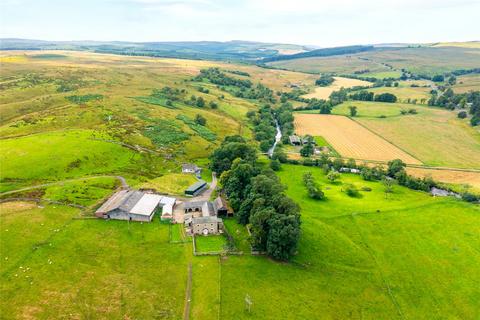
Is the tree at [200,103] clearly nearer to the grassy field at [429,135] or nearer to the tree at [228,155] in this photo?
the grassy field at [429,135]

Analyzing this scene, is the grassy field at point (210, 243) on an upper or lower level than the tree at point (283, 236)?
lower

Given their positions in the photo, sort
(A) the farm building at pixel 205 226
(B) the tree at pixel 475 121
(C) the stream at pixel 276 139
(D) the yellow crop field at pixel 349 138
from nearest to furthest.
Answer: (A) the farm building at pixel 205 226 < (D) the yellow crop field at pixel 349 138 < (C) the stream at pixel 276 139 < (B) the tree at pixel 475 121

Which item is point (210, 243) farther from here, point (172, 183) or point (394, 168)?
point (394, 168)

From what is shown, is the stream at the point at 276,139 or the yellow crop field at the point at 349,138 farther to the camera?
the stream at the point at 276,139

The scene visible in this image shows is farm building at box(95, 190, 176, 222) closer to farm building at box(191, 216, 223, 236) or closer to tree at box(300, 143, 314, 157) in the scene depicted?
farm building at box(191, 216, 223, 236)

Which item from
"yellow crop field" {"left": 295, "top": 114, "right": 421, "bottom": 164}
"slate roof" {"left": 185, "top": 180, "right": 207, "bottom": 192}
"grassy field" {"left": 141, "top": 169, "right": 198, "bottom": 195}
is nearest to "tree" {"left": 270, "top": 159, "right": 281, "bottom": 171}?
"slate roof" {"left": 185, "top": 180, "right": 207, "bottom": 192}

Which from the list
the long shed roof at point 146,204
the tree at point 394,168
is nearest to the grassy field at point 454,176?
the tree at point 394,168
